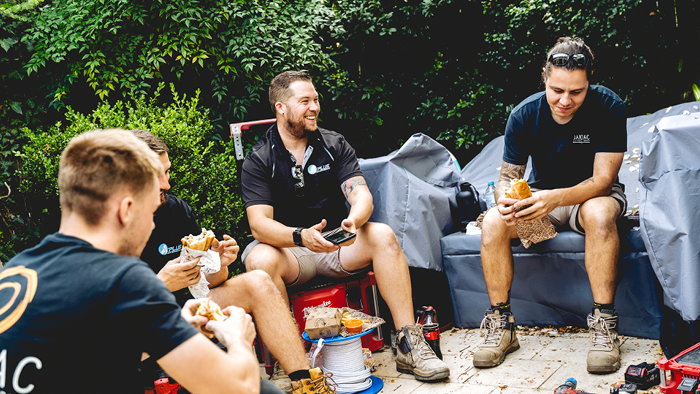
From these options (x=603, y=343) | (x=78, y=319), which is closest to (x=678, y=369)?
(x=603, y=343)

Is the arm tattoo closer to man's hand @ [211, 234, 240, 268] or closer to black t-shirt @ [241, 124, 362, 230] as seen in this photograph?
black t-shirt @ [241, 124, 362, 230]

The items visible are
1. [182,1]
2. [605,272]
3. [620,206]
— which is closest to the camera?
[605,272]

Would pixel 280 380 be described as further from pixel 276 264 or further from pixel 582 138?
pixel 582 138

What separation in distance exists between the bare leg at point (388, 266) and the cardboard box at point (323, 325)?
0.40 metres

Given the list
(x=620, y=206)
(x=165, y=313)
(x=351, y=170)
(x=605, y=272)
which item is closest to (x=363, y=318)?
(x=351, y=170)

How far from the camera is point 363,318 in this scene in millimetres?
2857

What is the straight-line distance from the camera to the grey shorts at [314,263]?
3.11 m

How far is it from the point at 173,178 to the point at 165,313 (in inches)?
96.1

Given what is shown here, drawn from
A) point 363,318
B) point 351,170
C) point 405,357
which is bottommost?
point 405,357

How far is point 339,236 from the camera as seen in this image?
292 cm

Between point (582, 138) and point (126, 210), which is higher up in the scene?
point (126, 210)

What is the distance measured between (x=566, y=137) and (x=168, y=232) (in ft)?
7.15

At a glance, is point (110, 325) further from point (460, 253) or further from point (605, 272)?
point (460, 253)

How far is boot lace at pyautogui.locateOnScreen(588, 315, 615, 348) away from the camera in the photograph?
262 cm
